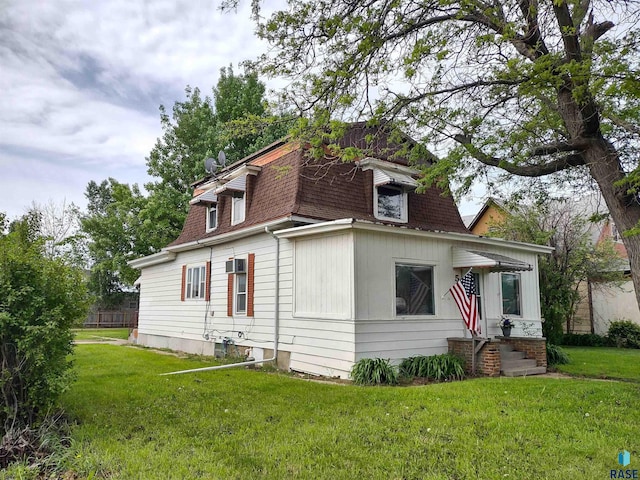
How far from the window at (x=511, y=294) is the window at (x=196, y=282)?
28.5 feet

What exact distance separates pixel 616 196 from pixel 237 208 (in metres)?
9.37

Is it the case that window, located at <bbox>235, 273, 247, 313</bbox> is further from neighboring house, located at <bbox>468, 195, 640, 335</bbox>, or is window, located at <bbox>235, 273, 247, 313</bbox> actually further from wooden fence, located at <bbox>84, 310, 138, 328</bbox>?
wooden fence, located at <bbox>84, 310, 138, 328</bbox>

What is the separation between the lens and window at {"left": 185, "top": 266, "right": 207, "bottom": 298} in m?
13.9

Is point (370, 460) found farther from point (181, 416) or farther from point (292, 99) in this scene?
point (292, 99)

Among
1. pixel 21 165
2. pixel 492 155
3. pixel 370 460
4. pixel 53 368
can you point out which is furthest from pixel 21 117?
pixel 370 460

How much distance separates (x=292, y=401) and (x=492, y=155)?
5255mm

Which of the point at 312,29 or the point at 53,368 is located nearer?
the point at 53,368

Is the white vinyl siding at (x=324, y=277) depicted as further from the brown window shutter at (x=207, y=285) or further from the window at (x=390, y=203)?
the brown window shutter at (x=207, y=285)

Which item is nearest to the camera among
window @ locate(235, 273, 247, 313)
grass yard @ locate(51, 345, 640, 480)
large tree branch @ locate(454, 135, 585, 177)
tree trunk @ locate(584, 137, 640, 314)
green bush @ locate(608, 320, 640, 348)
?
grass yard @ locate(51, 345, 640, 480)

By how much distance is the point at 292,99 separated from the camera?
7.72 meters

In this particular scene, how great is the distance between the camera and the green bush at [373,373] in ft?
26.8

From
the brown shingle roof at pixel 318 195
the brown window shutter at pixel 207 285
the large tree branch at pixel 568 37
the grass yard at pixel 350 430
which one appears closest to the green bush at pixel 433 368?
the grass yard at pixel 350 430

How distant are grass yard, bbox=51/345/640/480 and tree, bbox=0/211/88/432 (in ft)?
2.03

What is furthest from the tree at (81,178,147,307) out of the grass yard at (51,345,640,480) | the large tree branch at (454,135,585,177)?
the large tree branch at (454,135,585,177)
